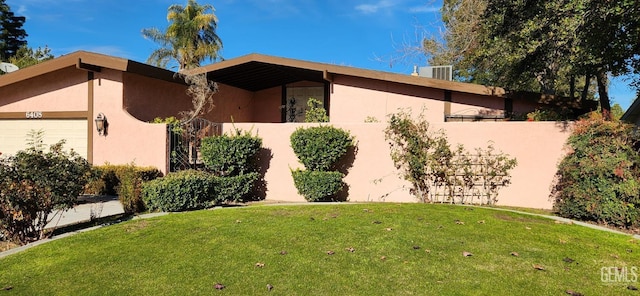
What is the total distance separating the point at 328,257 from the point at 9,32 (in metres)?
40.6

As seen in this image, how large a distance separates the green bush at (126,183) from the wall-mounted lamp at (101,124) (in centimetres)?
105

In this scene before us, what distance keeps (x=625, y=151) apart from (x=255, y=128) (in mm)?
7947

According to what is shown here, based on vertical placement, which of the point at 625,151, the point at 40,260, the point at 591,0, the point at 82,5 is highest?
the point at 82,5

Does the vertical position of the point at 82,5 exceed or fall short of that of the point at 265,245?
it exceeds it

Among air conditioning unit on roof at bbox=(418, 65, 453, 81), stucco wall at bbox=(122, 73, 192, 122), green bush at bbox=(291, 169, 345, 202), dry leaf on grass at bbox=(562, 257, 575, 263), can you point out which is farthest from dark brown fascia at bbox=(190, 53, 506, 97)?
dry leaf on grass at bbox=(562, 257, 575, 263)

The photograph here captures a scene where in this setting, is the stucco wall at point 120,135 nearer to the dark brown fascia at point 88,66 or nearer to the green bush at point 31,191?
the dark brown fascia at point 88,66

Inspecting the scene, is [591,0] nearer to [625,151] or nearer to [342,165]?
[625,151]

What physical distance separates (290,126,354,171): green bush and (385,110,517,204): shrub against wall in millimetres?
1239

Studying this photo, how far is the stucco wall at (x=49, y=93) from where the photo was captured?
11812 millimetres

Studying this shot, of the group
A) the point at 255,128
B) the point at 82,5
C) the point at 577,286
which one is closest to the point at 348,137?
the point at 255,128

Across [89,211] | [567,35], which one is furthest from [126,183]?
[567,35]

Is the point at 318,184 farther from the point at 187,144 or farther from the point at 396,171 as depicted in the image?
the point at 187,144

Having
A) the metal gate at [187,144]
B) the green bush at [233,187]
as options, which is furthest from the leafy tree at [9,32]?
the green bush at [233,187]

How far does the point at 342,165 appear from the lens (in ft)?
32.5
